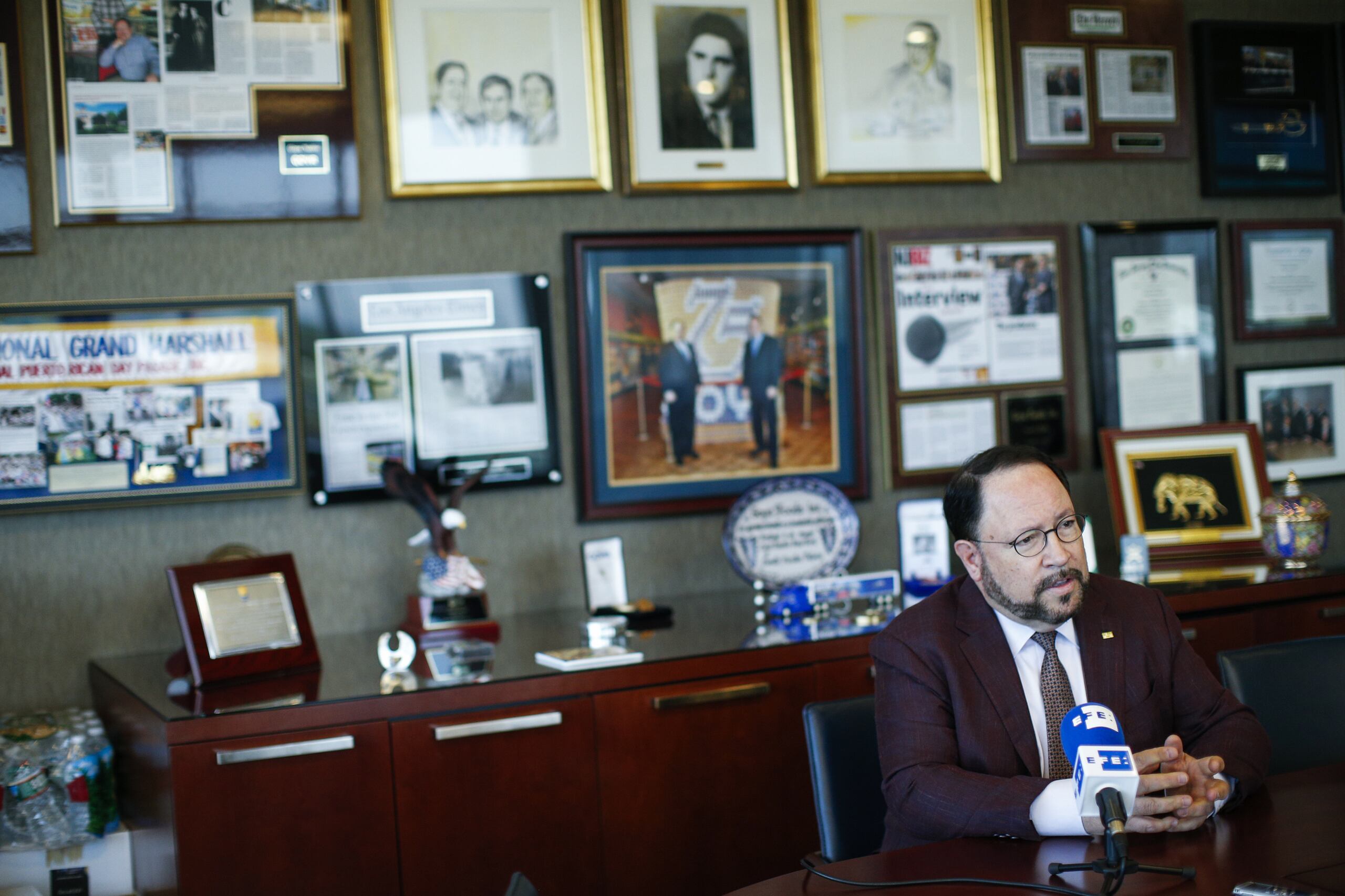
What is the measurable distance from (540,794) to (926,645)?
94 centimetres

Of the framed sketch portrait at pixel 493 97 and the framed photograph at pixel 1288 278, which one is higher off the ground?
the framed sketch portrait at pixel 493 97

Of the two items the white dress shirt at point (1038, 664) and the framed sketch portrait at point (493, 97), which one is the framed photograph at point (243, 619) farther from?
the white dress shirt at point (1038, 664)

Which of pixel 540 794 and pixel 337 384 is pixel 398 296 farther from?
pixel 540 794

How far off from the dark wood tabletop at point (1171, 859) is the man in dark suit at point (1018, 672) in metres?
0.09

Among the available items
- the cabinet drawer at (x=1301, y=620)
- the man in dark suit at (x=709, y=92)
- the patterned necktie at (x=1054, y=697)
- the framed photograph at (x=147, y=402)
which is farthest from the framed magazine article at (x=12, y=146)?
the cabinet drawer at (x=1301, y=620)

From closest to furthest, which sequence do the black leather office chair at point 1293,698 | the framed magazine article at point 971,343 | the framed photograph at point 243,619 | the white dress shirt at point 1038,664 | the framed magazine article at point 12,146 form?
the white dress shirt at point 1038,664, the black leather office chair at point 1293,698, the framed photograph at point 243,619, the framed magazine article at point 12,146, the framed magazine article at point 971,343

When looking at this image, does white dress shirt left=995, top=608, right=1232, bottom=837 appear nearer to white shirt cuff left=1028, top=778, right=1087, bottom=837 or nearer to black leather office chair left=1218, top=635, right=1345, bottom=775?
white shirt cuff left=1028, top=778, right=1087, bottom=837

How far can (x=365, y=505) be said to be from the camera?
10.3ft

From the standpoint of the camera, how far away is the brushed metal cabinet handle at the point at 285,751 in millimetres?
2256

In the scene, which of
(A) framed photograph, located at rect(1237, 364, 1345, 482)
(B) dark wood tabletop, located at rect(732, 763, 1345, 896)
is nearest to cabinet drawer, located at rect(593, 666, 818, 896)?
(B) dark wood tabletop, located at rect(732, 763, 1345, 896)

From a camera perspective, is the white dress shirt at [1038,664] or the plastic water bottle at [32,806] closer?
the white dress shirt at [1038,664]

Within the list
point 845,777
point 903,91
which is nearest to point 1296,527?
point 903,91

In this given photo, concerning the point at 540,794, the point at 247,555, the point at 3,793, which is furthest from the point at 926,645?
the point at 3,793

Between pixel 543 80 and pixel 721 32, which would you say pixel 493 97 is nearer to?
pixel 543 80
